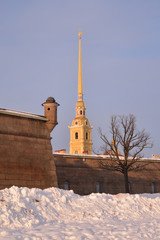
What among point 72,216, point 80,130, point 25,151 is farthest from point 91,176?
point 80,130

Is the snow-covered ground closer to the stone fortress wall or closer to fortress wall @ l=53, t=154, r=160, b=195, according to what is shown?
the stone fortress wall

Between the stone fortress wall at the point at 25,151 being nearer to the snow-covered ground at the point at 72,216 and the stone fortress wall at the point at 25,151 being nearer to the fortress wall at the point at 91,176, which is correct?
the fortress wall at the point at 91,176

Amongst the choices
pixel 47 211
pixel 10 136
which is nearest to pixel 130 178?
pixel 10 136

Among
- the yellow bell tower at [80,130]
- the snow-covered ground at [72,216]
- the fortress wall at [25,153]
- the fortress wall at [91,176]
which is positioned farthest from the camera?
the yellow bell tower at [80,130]

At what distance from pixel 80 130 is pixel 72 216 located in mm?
117439

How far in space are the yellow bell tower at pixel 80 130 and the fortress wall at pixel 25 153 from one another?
10376cm

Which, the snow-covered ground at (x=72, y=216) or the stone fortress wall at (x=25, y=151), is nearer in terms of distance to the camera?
the snow-covered ground at (x=72, y=216)

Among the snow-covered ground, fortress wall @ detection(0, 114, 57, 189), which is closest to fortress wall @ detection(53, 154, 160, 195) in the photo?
fortress wall @ detection(0, 114, 57, 189)

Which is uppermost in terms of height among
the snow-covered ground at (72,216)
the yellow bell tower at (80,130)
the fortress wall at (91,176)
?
the yellow bell tower at (80,130)

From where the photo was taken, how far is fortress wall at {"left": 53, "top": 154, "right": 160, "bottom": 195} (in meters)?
31.6

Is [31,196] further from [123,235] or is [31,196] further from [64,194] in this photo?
[123,235]

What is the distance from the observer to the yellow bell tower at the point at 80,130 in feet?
424

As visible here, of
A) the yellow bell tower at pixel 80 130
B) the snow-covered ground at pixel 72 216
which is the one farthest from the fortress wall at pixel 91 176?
the yellow bell tower at pixel 80 130

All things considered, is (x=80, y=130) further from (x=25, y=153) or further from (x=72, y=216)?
(x=72, y=216)
